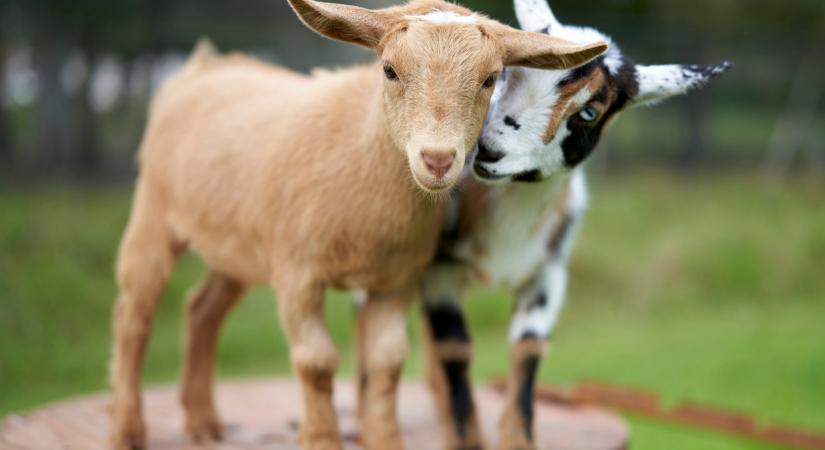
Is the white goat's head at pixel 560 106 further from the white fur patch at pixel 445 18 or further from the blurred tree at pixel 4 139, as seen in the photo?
the blurred tree at pixel 4 139

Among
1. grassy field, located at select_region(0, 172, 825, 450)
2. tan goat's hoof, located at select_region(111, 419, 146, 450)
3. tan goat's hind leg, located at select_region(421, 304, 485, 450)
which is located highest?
tan goat's hind leg, located at select_region(421, 304, 485, 450)

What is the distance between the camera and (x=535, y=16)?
4629mm

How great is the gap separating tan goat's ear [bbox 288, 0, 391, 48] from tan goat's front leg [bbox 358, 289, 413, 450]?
1376 millimetres

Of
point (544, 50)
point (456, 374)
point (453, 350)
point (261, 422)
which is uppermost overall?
point (544, 50)

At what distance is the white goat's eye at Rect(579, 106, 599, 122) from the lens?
4.32 metres

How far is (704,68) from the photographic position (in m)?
4.51

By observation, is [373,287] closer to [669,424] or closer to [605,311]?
[669,424]

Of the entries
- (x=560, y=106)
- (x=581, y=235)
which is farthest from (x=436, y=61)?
(x=581, y=235)

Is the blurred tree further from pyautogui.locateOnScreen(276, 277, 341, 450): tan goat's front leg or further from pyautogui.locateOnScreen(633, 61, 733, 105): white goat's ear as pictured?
pyautogui.locateOnScreen(633, 61, 733, 105): white goat's ear

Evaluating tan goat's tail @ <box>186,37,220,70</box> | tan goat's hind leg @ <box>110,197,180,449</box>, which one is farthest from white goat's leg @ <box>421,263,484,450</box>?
tan goat's tail @ <box>186,37,220,70</box>

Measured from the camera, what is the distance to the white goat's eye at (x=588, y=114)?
14.2 ft

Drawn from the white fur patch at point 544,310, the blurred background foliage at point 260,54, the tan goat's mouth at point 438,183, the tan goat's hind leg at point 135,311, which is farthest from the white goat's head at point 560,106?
the blurred background foliage at point 260,54

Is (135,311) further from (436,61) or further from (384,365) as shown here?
(436,61)

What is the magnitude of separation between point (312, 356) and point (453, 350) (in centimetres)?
90
